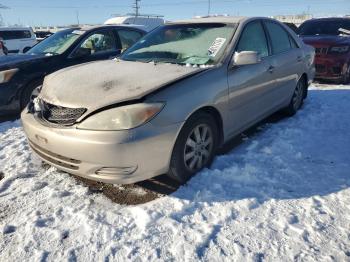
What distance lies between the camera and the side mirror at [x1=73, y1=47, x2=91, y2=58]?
19.6 ft

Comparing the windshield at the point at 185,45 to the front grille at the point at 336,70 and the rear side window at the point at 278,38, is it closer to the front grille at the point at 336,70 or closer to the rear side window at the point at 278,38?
the rear side window at the point at 278,38

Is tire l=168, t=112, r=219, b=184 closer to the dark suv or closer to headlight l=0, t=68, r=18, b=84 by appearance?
the dark suv

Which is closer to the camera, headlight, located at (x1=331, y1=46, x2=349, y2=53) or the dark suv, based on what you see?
the dark suv

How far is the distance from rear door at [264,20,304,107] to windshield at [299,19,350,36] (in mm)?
4104

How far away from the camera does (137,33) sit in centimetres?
714

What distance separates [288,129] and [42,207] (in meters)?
3.24

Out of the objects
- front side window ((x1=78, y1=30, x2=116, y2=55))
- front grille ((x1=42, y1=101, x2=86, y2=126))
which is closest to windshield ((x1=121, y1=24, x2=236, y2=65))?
front grille ((x1=42, y1=101, x2=86, y2=126))

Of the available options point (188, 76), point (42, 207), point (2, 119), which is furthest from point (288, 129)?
point (2, 119)

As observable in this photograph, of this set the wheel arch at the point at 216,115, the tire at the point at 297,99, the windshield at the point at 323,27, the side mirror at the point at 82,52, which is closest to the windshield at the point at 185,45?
the wheel arch at the point at 216,115

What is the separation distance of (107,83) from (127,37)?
410cm

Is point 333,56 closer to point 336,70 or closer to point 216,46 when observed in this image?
point 336,70

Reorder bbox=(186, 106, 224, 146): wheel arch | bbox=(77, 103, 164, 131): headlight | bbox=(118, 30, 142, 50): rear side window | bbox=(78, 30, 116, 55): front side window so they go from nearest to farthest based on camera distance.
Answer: bbox=(77, 103, 164, 131): headlight
bbox=(186, 106, 224, 146): wheel arch
bbox=(78, 30, 116, 55): front side window
bbox=(118, 30, 142, 50): rear side window

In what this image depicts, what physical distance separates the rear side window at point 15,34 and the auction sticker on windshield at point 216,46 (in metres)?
17.7

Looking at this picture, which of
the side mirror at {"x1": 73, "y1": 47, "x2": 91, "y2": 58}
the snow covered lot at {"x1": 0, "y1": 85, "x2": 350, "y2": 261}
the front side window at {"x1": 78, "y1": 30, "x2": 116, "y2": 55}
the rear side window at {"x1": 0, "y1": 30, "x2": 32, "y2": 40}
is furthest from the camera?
the rear side window at {"x1": 0, "y1": 30, "x2": 32, "y2": 40}
